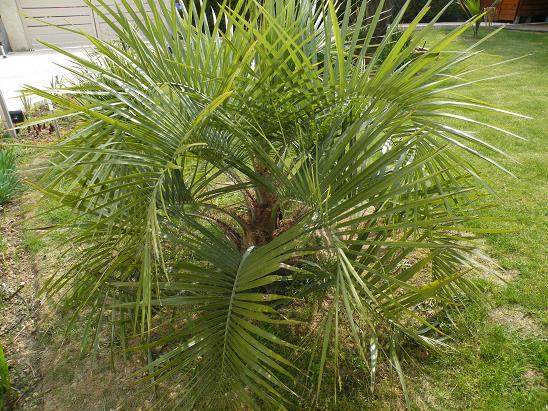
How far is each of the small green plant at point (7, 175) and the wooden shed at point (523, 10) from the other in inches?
512

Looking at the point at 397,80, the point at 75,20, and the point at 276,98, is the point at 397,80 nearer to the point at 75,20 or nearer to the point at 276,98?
the point at 276,98

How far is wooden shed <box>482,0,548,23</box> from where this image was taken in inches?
477

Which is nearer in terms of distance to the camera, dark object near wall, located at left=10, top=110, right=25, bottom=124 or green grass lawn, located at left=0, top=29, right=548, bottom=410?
green grass lawn, located at left=0, top=29, right=548, bottom=410

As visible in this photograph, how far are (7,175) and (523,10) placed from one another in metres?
13.4

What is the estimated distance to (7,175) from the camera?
345 cm

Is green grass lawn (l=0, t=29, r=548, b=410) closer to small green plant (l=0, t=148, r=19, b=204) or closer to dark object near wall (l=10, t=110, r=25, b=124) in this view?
small green plant (l=0, t=148, r=19, b=204)

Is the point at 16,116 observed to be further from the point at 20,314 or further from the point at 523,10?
the point at 523,10

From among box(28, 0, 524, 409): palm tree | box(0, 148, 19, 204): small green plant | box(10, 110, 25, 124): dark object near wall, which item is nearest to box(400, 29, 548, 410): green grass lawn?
box(28, 0, 524, 409): palm tree

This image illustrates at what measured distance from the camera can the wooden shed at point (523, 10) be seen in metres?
12.1

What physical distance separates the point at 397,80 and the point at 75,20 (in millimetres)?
13667

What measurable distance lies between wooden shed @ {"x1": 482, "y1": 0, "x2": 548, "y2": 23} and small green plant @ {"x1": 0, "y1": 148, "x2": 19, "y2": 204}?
1301 centimetres

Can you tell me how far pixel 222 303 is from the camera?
58.7 inches

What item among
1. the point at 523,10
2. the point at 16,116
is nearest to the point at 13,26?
the point at 16,116

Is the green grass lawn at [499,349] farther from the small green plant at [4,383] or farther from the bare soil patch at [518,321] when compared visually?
the small green plant at [4,383]
